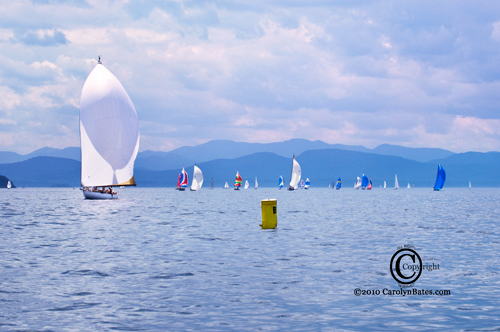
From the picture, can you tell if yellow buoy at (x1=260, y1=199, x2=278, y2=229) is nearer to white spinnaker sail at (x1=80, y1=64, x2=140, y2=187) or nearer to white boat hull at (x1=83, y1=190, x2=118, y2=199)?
white spinnaker sail at (x1=80, y1=64, x2=140, y2=187)

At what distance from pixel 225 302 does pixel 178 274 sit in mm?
4113

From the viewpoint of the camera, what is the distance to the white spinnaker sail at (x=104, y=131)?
66000 millimetres

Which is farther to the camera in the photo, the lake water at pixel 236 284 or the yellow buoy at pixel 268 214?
the yellow buoy at pixel 268 214

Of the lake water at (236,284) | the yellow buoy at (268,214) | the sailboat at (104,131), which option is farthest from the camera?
the sailboat at (104,131)

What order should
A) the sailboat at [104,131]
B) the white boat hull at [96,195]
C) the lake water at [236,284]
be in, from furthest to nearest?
the white boat hull at [96,195] < the sailboat at [104,131] < the lake water at [236,284]

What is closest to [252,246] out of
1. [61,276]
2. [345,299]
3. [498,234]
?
[61,276]

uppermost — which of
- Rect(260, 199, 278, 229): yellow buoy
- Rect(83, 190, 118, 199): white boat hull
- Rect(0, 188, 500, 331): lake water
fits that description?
Rect(83, 190, 118, 199): white boat hull

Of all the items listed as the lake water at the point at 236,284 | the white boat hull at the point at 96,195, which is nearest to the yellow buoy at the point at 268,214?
the lake water at the point at 236,284

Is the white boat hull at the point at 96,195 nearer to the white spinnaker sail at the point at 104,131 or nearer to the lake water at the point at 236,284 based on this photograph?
the white spinnaker sail at the point at 104,131

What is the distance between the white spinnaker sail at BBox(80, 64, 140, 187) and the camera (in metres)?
66.0

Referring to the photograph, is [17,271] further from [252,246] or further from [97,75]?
[97,75]

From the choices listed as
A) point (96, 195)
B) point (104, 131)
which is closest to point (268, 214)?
point (104, 131)

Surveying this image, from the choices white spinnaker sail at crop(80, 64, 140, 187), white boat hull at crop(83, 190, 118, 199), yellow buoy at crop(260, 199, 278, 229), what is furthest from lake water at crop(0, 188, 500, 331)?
white boat hull at crop(83, 190, 118, 199)

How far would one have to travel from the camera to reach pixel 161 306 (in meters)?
11.4
